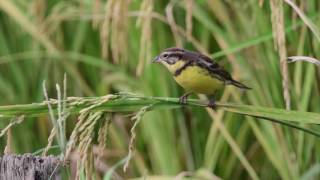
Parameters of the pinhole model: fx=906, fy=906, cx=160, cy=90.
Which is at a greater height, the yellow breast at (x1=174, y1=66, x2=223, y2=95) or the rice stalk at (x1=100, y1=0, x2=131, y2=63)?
the rice stalk at (x1=100, y1=0, x2=131, y2=63)

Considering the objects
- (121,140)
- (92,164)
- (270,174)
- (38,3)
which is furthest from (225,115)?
(92,164)

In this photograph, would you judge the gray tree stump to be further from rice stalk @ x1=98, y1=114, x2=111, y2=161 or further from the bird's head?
the bird's head

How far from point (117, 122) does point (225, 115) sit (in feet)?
1.92

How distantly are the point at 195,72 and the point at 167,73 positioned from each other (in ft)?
2.95

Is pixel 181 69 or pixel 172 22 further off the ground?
pixel 172 22

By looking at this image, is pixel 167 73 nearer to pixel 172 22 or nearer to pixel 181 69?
pixel 172 22

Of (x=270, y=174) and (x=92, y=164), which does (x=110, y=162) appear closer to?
(x=270, y=174)

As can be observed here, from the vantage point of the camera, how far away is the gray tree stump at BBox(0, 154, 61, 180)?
1754 millimetres

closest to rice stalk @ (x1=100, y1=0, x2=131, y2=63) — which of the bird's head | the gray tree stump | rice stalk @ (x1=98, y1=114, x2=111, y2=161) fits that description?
the bird's head

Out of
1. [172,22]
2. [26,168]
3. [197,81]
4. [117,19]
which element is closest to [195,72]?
[197,81]

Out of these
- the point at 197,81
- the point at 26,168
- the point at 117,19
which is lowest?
the point at 26,168

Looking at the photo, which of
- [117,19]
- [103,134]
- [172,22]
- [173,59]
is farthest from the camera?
[172,22]

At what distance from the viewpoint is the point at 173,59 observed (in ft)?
9.39

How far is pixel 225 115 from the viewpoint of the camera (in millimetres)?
3533
